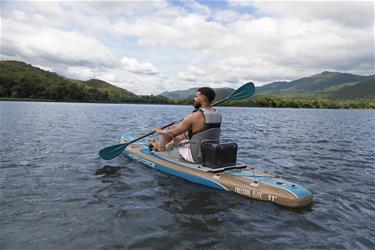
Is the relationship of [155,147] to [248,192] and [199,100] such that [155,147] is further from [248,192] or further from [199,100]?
[248,192]

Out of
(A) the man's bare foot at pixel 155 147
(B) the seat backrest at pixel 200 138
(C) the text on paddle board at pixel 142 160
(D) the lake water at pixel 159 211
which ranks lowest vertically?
(D) the lake water at pixel 159 211

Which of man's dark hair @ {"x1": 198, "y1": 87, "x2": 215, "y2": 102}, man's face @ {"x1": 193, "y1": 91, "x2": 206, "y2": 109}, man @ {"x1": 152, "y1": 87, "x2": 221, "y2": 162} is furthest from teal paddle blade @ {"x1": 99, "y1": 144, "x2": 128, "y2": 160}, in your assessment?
man's dark hair @ {"x1": 198, "y1": 87, "x2": 215, "y2": 102}

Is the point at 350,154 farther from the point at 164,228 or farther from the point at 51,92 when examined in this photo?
the point at 51,92

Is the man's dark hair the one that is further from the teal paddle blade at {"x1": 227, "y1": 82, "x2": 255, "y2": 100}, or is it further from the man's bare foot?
the man's bare foot

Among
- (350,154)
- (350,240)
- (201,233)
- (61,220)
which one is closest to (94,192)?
(61,220)

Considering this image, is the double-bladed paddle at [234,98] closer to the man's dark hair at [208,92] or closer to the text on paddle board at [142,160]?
the text on paddle board at [142,160]

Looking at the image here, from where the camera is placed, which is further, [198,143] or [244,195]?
[198,143]

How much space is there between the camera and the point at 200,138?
29.1ft

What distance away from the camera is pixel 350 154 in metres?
15.3

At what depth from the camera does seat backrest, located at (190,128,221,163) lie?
8852 millimetres

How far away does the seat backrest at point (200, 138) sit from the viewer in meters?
8.85

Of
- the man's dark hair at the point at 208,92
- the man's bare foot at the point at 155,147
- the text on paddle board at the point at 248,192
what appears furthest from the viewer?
the man's bare foot at the point at 155,147

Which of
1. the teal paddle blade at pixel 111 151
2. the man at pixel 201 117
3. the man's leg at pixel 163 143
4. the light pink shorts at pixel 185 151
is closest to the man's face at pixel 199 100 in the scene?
the man at pixel 201 117

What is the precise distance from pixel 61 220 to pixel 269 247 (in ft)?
13.8
